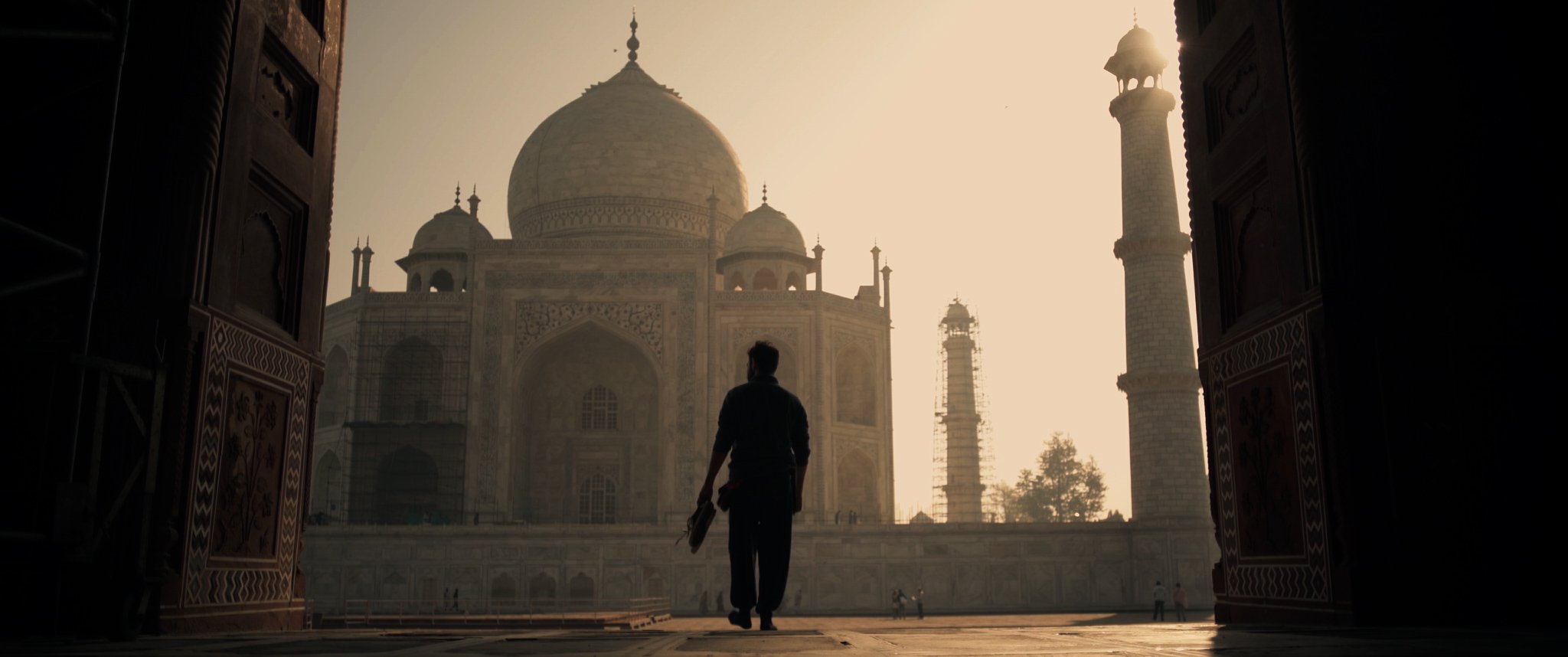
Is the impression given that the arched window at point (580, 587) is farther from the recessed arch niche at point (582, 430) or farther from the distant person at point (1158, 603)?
the distant person at point (1158, 603)

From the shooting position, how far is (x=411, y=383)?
28.8m

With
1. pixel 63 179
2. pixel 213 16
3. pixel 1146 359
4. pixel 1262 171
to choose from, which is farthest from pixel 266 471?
pixel 1146 359

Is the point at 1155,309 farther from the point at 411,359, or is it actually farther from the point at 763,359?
the point at 763,359

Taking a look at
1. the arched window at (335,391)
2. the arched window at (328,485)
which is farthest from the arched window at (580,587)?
the arched window at (335,391)

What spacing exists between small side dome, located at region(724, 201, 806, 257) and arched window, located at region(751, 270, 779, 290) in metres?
0.52

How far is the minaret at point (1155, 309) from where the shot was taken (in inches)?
887

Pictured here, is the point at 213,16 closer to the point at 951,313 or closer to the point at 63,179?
the point at 63,179

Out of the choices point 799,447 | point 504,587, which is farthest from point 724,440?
point 504,587

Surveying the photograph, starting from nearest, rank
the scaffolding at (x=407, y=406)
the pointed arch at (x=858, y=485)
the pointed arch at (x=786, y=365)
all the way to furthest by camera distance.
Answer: the pointed arch at (x=786, y=365) < the scaffolding at (x=407, y=406) < the pointed arch at (x=858, y=485)

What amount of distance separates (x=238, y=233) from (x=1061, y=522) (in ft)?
65.8

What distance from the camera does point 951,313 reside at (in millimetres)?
41031

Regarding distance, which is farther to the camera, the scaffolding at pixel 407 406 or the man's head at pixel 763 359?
the scaffolding at pixel 407 406

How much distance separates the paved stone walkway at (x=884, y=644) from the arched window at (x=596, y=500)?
77.7ft

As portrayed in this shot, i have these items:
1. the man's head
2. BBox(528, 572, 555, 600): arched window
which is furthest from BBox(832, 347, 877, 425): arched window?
the man's head
